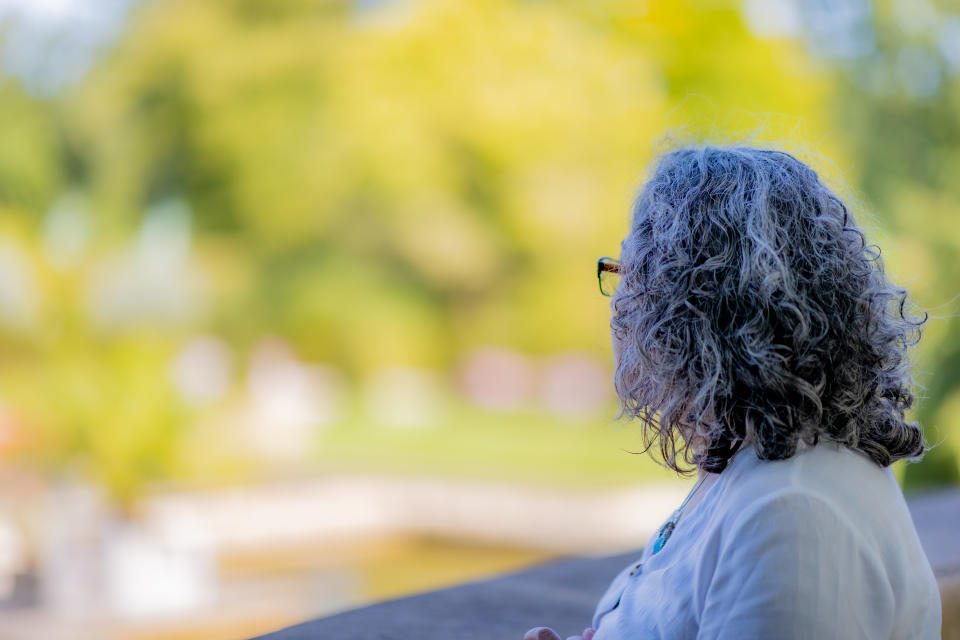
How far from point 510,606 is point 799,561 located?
0.93 metres

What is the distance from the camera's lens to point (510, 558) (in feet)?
32.8

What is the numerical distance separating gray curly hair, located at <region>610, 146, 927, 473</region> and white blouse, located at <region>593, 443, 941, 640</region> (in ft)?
0.13

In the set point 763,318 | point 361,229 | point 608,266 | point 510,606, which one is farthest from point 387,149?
point 763,318

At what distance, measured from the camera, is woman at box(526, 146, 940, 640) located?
2.81 feet

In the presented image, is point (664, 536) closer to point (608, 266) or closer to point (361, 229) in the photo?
point (608, 266)

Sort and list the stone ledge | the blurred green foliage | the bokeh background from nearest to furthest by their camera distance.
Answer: the stone ledge → the bokeh background → the blurred green foliage

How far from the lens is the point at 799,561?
0.83m

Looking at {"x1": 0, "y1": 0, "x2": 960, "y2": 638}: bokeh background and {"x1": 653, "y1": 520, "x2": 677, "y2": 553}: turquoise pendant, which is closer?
{"x1": 653, "y1": 520, "x2": 677, "y2": 553}: turquoise pendant

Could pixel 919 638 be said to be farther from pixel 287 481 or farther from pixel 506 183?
pixel 506 183

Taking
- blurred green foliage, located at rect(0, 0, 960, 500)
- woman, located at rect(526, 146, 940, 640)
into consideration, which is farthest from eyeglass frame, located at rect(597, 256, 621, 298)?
blurred green foliage, located at rect(0, 0, 960, 500)

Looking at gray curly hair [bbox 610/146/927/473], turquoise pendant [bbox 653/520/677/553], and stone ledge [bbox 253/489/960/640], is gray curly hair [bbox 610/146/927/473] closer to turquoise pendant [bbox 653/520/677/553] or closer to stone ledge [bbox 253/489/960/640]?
turquoise pendant [bbox 653/520/677/553]

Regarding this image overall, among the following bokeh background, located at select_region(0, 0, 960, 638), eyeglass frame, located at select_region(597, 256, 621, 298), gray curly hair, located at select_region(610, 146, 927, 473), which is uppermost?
bokeh background, located at select_region(0, 0, 960, 638)

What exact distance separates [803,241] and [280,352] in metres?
19.6

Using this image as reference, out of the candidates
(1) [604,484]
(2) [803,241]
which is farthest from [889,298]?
(1) [604,484]
